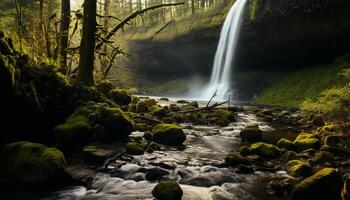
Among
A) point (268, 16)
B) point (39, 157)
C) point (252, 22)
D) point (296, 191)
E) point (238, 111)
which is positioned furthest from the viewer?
point (252, 22)

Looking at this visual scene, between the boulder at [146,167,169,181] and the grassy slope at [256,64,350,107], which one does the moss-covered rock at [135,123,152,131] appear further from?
the grassy slope at [256,64,350,107]

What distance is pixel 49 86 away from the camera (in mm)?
11016

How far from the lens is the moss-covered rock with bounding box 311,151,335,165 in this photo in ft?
32.5

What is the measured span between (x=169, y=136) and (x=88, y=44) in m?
4.67

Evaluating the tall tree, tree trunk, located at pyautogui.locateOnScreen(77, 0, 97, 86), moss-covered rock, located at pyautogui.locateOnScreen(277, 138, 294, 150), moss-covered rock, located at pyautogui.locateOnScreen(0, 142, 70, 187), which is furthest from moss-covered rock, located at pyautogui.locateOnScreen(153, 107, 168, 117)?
moss-covered rock, located at pyautogui.locateOnScreen(0, 142, 70, 187)

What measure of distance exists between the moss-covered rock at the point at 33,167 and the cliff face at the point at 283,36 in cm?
2400

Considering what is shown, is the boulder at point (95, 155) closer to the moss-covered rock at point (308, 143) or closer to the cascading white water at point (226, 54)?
the moss-covered rock at point (308, 143)

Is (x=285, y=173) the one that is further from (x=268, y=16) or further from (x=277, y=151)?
(x=268, y=16)

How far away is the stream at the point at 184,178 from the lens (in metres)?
7.66

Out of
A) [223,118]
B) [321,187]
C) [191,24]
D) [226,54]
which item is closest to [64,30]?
[223,118]

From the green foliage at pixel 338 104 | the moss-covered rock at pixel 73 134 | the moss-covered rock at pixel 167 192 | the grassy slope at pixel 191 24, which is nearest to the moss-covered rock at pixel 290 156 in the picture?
the green foliage at pixel 338 104

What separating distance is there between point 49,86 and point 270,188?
720 centimetres

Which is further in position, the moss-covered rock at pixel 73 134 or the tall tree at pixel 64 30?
the tall tree at pixel 64 30

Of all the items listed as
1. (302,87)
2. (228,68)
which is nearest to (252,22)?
(228,68)
